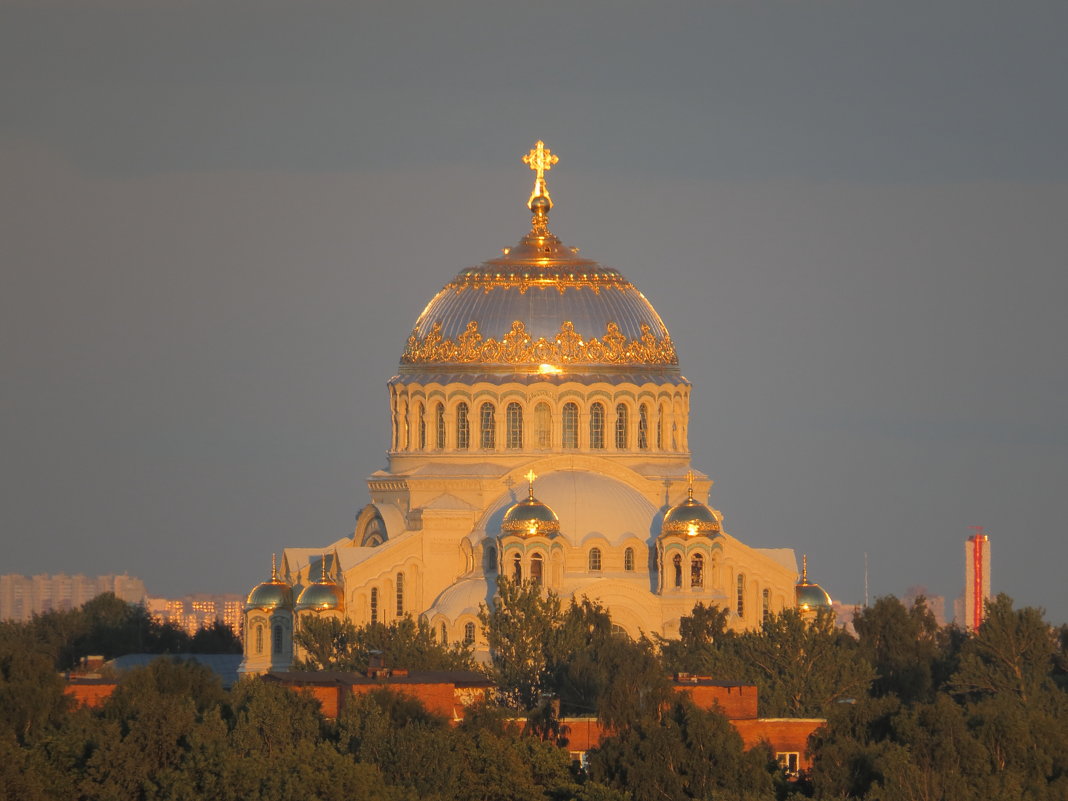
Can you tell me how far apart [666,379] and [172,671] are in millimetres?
17591

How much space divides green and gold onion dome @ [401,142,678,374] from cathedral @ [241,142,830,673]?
0.03 m

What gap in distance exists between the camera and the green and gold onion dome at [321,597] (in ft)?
296

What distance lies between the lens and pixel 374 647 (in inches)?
3371

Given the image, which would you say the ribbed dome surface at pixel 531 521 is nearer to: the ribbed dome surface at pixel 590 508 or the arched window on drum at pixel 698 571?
the ribbed dome surface at pixel 590 508

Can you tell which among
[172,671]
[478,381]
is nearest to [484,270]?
[478,381]

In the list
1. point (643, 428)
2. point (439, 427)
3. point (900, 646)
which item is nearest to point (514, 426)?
point (439, 427)

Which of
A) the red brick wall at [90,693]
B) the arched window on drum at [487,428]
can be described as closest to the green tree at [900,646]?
the arched window on drum at [487,428]

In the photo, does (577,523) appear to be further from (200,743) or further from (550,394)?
(200,743)

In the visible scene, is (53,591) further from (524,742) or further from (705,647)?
(524,742)

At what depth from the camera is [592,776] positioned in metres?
70.4

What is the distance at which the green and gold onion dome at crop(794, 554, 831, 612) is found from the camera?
92938 millimetres

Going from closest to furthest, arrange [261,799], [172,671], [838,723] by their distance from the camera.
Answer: [261,799], [838,723], [172,671]

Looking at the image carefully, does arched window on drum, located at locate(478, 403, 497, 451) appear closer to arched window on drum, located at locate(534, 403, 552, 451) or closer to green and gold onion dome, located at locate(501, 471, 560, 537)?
arched window on drum, located at locate(534, 403, 552, 451)

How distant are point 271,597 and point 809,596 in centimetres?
1066
